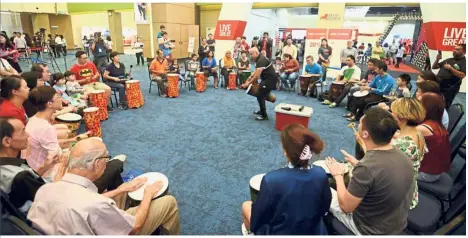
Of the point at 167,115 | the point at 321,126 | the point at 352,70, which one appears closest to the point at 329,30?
the point at 352,70

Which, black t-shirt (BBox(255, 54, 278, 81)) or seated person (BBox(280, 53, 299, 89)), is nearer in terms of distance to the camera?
black t-shirt (BBox(255, 54, 278, 81))

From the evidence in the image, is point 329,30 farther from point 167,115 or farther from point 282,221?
point 282,221

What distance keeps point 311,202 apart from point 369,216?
0.38m

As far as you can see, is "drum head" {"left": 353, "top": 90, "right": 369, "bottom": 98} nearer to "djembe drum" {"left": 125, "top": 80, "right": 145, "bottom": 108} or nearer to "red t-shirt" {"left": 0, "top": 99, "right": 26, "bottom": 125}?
"djembe drum" {"left": 125, "top": 80, "right": 145, "bottom": 108}

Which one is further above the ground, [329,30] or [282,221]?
[329,30]

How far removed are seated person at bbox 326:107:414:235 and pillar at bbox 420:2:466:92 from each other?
6953 mm

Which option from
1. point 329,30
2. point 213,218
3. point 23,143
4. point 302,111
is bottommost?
point 213,218

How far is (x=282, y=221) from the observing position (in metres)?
1.40

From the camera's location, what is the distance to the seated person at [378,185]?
1387 mm

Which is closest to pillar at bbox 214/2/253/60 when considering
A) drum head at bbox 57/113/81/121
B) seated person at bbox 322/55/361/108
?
seated person at bbox 322/55/361/108

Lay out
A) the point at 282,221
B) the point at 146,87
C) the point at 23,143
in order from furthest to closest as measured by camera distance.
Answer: the point at 146,87, the point at 23,143, the point at 282,221

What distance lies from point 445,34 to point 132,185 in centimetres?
806

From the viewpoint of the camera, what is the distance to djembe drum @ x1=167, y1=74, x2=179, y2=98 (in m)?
6.57

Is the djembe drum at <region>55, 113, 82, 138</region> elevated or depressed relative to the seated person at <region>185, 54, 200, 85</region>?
depressed
